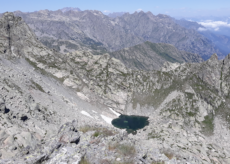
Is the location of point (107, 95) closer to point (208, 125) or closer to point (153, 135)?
point (153, 135)

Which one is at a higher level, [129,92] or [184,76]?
[184,76]

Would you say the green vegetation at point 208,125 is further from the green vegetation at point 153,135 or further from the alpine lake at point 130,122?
the green vegetation at point 153,135

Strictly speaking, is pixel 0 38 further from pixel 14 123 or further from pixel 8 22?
pixel 14 123

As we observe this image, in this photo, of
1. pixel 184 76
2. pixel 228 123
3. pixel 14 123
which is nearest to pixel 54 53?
pixel 14 123

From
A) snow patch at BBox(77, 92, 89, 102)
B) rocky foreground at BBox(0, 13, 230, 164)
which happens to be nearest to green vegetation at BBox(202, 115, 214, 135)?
rocky foreground at BBox(0, 13, 230, 164)

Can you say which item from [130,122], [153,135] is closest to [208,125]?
[130,122]

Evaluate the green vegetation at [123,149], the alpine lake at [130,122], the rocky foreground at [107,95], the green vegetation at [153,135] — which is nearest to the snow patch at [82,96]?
the rocky foreground at [107,95]
